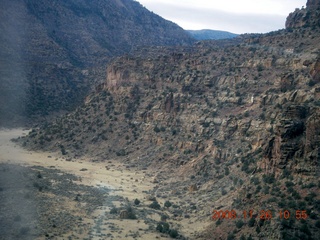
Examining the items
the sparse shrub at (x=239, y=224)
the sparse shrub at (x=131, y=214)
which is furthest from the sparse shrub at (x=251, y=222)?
the sparse shrub at (x=131, y=214)

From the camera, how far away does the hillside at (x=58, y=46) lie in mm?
73000

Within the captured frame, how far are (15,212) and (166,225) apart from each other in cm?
958

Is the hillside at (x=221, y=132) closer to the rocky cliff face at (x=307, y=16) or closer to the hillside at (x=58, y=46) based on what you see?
the rocky cliff face at (x=307, y=16)

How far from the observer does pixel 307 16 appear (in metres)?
55.9

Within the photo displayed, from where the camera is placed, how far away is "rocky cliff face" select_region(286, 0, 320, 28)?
174ft

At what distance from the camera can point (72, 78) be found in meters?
84.3

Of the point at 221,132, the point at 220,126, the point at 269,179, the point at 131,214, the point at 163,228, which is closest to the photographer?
the point at 269,179

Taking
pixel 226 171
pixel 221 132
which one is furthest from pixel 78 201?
pixel 221 132

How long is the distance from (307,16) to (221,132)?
1117 inches

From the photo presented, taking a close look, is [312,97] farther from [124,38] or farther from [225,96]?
[124,38]

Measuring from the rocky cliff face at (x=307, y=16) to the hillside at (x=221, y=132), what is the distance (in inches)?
29.2

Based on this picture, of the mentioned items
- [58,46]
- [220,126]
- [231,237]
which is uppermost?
[58,46]

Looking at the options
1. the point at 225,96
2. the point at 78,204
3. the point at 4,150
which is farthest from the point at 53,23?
the point at 78,204

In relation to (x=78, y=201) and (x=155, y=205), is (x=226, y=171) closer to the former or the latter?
(x=155, y=205)
